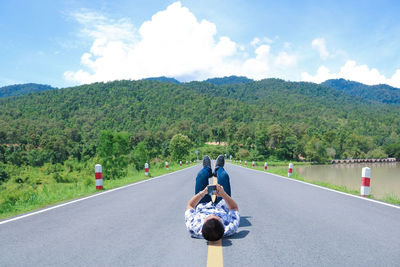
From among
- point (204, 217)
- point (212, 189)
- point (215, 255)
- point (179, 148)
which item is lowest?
point (179, 148)

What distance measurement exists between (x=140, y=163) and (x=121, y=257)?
2114 inches

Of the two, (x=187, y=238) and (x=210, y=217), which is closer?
(x=210, y=217)

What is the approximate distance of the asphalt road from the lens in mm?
2881

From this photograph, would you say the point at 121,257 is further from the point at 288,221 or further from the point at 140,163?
the point at 140,163

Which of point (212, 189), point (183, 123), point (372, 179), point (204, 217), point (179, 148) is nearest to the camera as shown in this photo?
point (204, 217)

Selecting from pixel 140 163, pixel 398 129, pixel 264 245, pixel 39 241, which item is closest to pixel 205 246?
pixel 264 245

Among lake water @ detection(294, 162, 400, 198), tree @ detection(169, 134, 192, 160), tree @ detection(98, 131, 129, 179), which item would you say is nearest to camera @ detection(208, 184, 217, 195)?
lake water @ detection(294, 162, 400, 198)

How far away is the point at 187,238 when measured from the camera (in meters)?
3.64

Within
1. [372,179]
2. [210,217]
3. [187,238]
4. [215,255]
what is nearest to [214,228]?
[210,217]

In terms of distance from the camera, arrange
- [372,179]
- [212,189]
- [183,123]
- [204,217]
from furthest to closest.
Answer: [183,123], [372,179], [212,189], [204,217]

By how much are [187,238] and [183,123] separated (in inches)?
5184

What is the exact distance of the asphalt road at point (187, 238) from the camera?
2.88 m

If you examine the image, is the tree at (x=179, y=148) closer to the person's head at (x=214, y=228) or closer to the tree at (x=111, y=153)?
the tree at (x=111, y=153)

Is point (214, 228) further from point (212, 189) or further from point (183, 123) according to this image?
point (183, 123)
